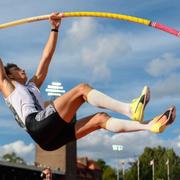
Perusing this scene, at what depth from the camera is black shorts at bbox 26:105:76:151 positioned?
22.4ft

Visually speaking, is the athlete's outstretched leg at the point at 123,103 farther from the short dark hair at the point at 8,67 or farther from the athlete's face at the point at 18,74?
the short dark hair at the point at 8,67

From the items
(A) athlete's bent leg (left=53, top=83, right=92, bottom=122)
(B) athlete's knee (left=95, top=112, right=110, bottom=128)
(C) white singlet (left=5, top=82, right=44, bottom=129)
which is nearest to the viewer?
(A) athlete's bent leg (left=53, top=83, right=92, bottom=122)

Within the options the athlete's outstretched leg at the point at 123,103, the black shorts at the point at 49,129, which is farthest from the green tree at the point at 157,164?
the athlete's outstretched leg at the point at 123,103

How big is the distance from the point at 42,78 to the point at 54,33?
2.46 ft

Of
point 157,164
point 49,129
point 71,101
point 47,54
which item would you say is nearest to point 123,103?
point 71,101

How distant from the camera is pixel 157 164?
96.9m

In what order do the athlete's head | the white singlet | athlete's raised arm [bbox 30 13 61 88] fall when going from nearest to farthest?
1. the white singlet
2. the athlete's head
3. athlete's raised arm [bbox 30 13 61 88]

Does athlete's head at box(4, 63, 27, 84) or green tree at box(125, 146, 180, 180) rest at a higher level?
green tree at box(125, 146, 180, 180)

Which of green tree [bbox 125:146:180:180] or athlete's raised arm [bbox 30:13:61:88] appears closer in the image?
athlete's raised arm [bbox 30:13:61:88]

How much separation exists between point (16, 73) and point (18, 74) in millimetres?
43

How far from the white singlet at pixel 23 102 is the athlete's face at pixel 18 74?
0.45 feet

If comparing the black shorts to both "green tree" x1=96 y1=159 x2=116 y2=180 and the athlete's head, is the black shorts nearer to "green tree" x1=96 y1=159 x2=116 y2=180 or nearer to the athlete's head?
the athlete's head

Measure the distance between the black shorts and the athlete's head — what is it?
0.86m

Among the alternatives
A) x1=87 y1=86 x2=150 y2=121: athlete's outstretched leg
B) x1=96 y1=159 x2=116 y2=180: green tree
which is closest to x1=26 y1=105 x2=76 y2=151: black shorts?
x1=87 y1=86 x2=150 y2=121: athlete's outstretched leg
